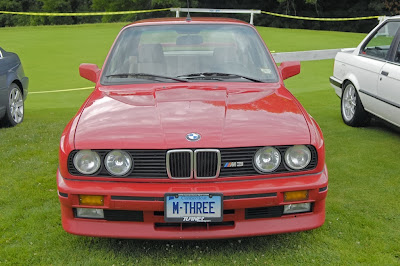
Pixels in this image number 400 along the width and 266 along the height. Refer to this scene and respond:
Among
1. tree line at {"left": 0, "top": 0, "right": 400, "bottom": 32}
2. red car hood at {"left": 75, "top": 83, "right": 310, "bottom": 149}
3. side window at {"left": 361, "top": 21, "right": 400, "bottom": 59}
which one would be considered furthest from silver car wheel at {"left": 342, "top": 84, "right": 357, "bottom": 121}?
tree line at {"left": 0, "top": 0, "right": 400, "bottom": 32}

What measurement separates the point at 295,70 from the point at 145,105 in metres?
1.83

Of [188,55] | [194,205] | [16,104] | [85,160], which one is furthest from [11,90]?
[194,205]

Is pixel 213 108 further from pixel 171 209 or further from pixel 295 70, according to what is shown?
pixel 295 70

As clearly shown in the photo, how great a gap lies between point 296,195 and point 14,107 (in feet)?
18.3

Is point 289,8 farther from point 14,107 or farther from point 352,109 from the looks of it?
point 14,107

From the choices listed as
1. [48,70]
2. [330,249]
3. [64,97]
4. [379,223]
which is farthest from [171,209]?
[48,70]

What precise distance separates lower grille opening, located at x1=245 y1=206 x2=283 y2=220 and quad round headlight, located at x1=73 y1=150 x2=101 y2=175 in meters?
1.06

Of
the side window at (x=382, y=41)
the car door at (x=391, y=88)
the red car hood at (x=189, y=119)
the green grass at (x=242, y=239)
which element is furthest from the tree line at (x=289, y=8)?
the red car hood at (x=189, y=119)

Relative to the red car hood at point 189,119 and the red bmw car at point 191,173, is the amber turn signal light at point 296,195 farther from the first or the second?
the red car hood at point 189,119

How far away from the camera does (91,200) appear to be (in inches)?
124

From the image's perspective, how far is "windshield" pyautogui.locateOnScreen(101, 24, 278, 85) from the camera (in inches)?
169

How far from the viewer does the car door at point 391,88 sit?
18.9ft

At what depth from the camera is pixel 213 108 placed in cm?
355

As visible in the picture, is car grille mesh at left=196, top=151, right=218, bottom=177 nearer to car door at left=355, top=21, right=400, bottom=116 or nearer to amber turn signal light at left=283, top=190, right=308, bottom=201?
amber turn signal light at left=283, top=190, right=308, bottom=201
